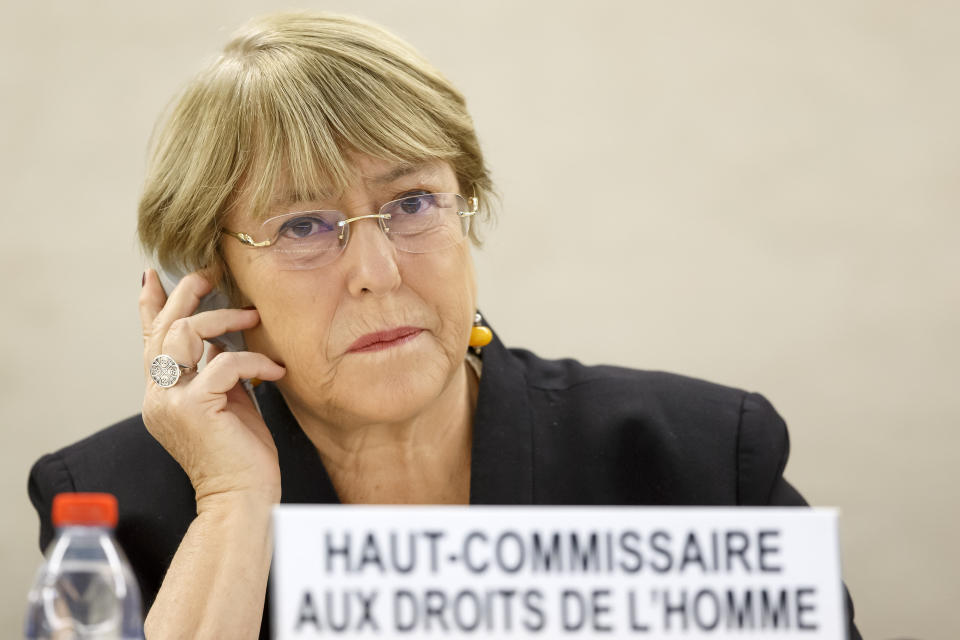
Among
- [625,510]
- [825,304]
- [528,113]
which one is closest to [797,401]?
[825,304]

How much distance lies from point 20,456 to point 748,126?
1939 mm

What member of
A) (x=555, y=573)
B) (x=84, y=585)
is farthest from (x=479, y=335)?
(x=555, y=573)

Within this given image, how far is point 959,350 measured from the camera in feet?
8.11

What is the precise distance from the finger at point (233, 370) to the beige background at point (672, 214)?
0.95 metres

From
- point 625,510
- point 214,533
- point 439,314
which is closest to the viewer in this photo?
point 625,510

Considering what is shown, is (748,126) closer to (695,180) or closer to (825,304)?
(695,180)

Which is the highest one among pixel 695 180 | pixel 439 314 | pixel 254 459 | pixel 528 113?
pixel 528 113

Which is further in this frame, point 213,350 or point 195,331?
point 213,350

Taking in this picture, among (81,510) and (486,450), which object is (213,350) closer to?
(486,450)

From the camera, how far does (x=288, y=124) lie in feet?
5.04

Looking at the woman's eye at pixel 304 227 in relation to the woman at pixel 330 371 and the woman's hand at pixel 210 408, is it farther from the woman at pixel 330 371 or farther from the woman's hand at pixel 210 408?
the woman's hand at pixel 210 408

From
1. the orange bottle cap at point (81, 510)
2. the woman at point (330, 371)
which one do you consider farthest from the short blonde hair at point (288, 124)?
the orange bottle cap at point (81, 510)

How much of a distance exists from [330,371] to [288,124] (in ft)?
1.25

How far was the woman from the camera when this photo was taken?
1533 millimetres
